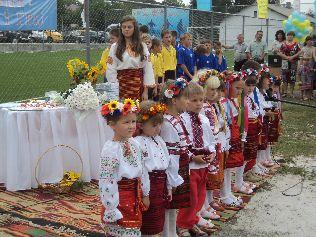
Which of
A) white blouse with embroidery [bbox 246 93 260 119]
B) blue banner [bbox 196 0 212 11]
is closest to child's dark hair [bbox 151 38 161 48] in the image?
white blouse with embroidery [bbox 246 93 260 119]

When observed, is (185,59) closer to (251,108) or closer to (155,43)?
(155,43)

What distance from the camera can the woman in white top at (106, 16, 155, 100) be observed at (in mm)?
6258

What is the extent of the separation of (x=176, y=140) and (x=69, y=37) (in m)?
6.79

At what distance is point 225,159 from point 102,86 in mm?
2086

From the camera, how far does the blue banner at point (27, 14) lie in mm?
8117

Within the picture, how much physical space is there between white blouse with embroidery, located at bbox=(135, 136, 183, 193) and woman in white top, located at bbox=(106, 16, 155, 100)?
2.59 metres

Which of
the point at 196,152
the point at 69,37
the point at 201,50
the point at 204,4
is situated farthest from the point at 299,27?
the point at 196,152

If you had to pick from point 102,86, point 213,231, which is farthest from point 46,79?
point 213,231

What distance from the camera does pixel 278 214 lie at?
5340 millimetres

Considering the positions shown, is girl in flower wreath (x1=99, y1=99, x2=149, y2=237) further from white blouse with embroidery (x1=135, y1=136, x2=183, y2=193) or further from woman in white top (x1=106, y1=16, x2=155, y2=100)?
woman in white top (x1=106, y1=16, x2=155, y2=100)

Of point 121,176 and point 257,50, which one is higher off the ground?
point 257,50

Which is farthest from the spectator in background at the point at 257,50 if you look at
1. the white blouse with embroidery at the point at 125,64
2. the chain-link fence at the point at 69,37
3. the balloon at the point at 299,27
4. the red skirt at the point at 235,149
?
the red skirt at the point at 235,149

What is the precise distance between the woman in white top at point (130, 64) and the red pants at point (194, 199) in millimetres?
2233

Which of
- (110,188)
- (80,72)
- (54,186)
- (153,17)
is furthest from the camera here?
(153,17)
